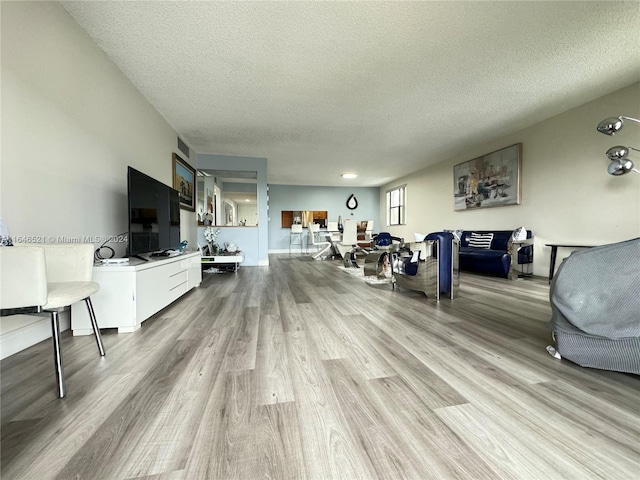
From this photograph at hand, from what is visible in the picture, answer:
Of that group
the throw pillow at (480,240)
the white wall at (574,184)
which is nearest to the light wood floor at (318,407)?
the white wall at (574,184)

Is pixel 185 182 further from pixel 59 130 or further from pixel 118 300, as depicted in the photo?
pixel 118 300

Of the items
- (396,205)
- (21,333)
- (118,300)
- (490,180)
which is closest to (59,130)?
(118,300)

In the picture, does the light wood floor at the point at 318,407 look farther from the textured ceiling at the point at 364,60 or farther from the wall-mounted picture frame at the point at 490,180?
the wall-mounted picture frame at the point at 490,180

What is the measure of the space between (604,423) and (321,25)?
2984 millimetres

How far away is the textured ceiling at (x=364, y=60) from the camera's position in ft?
6.79

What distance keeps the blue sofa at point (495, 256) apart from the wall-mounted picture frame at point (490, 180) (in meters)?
0.67

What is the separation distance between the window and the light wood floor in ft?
23.3

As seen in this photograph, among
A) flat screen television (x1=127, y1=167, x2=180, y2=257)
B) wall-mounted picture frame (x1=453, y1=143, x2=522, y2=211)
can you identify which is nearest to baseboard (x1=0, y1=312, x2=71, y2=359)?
flat screen television (x1=127, y1=167, x2=180, y2=257)

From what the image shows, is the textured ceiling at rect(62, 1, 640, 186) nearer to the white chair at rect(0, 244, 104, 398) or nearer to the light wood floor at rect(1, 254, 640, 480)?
the white chair at rect(0, 244, 104, 398)

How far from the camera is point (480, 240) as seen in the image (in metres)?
5.09

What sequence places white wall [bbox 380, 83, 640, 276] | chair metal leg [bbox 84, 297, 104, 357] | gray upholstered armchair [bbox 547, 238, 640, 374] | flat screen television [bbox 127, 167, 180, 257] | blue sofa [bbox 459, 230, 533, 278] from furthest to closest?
blue sofa [bbox 459, 230, 533, 278] < white wall [bbox 380, 83, 640, 276] < flat screen television [bbox 127, 167, 180, 257] < chair metal leg [bbox 84, 297, 104, 357] < gray upholstered armchair [bbox 547, 238, 640, 374]

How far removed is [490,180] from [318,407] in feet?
18.7

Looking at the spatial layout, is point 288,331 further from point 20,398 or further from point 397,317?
point 20,398

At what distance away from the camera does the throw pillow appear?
4949 millimetres
